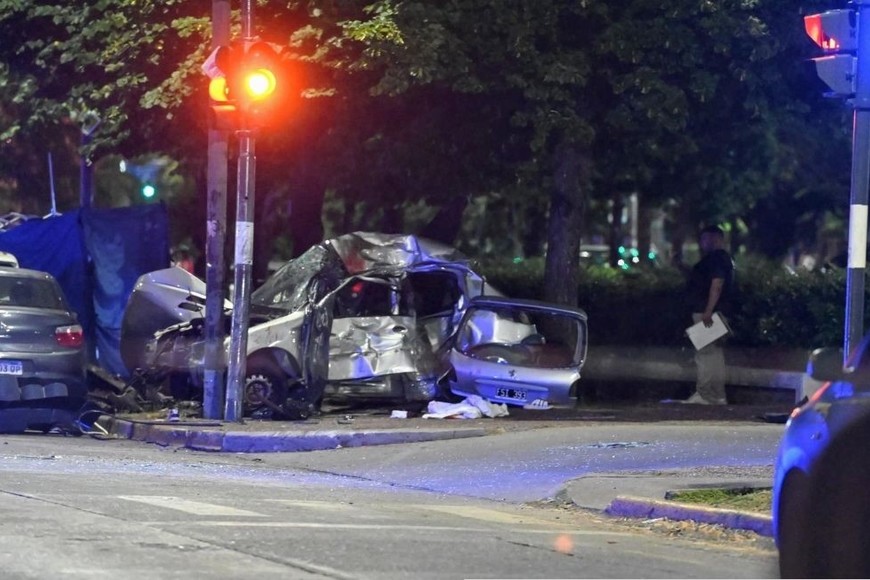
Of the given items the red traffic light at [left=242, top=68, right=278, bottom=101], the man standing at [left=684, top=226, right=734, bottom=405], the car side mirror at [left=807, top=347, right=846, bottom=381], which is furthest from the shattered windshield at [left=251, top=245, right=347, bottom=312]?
the car side mirror at [left=807, top=347, right=846, bottom=381]

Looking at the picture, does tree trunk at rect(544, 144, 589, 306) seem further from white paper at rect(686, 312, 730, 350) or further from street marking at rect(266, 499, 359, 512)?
street marking at rect(266, 499, 359, 512)

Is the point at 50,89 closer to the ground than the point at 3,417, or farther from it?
farther from it

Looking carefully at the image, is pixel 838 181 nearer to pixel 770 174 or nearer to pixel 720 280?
pixel 770 174

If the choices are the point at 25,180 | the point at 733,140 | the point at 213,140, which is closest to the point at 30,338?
the point at 213,140

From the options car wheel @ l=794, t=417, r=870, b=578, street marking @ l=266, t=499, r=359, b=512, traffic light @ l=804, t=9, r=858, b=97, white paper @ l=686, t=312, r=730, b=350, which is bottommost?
street marking @ l=266, t=499, r=359, b=512

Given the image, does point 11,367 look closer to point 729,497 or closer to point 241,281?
point 241,281

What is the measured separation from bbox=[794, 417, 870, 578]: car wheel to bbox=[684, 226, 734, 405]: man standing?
11185 millimetres

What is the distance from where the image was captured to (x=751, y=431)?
14633mm

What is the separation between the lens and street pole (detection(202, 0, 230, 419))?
50.8 ft

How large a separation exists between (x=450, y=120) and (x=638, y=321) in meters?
3.69

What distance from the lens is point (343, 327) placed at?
53.7 ft

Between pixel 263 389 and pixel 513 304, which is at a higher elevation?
pixel 513 304

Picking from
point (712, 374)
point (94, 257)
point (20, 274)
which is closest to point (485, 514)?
point (20, 274)

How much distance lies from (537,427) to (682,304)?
5.44 meters
